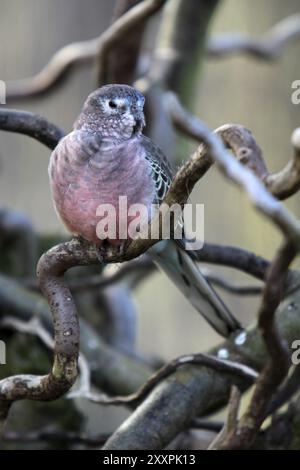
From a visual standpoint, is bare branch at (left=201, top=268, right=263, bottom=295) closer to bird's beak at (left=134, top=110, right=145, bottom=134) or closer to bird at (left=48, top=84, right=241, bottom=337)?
bird at (left=48, top=84, right=241, bottom=337)

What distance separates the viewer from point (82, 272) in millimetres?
5031

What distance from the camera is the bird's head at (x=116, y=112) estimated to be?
2957mm

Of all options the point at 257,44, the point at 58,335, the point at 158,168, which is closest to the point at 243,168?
the point at 58,335

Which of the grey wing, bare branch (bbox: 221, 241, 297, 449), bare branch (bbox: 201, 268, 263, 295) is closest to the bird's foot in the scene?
the grey wing

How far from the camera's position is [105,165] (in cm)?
289

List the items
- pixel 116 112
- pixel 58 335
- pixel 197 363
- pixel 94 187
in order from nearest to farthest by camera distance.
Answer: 1. pixel 58 335
2. pixel 94 187
3. pixel 116 112
4. pixel 197 363

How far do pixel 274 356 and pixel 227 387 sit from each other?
3.16ft

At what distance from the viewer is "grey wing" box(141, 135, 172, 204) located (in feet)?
9.75

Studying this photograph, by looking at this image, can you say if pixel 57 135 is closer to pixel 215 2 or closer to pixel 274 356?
pixel 274 356

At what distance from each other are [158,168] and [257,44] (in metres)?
2.93

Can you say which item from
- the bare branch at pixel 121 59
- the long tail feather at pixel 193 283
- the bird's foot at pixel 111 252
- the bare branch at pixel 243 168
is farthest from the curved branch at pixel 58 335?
the bare branch at pixel 121 59

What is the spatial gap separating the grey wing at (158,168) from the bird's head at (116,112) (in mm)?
78

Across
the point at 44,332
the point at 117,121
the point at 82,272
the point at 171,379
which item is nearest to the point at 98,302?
the point at 82,272

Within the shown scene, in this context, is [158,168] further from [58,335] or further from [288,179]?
[288,179]
